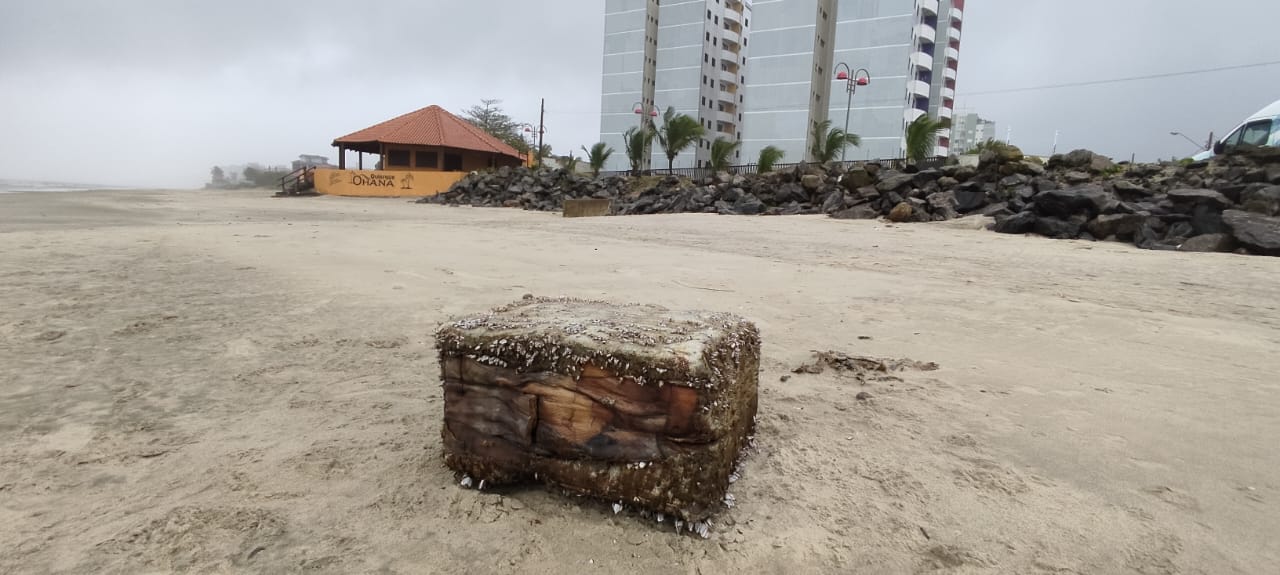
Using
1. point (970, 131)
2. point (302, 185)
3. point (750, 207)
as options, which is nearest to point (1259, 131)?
point (750, 207)

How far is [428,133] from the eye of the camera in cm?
3622

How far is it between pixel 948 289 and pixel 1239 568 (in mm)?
4151

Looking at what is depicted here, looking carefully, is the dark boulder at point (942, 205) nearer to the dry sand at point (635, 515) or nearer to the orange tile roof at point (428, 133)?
the dry sand at point (635, 515)

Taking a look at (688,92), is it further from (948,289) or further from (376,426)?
(376,426)

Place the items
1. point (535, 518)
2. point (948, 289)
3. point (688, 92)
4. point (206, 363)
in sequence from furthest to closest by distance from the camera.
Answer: point (688, 92)
point (948, 289)
point (206, 363)
point (535, 518)

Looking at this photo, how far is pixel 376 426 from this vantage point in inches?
95.0

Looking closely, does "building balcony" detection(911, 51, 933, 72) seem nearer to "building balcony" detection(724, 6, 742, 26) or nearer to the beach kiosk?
"building balcony" detection(724, 6, 742, 26)

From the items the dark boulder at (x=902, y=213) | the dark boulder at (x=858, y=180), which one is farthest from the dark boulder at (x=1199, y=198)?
the dark boulder at (x=858, y=180)

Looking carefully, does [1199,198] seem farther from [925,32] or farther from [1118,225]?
[925,32]

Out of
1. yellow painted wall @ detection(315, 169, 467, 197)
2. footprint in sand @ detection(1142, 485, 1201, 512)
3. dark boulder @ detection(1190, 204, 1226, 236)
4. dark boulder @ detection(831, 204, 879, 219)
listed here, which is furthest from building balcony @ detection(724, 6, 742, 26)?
footprint in sand @ detection(1142, 485, 1201, 512)

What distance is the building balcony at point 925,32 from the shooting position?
44.2m

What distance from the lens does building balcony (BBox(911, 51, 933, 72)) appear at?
43756 millimetres

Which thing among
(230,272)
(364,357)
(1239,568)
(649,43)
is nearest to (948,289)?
(1239,568)

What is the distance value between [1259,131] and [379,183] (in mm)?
34189
